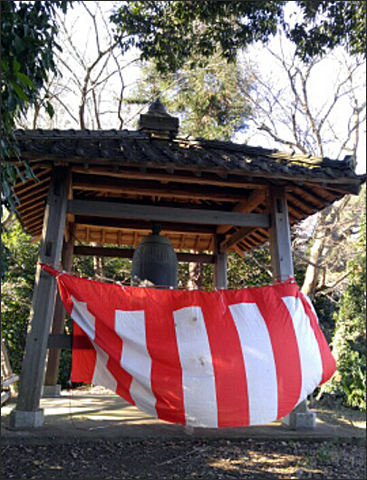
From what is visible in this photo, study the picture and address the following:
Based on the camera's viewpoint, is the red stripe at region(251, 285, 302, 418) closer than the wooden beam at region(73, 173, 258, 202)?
Yes

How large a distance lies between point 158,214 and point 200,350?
164 centimetres

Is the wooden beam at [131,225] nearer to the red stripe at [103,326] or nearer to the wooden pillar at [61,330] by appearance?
the wooden pillar at [61,330]

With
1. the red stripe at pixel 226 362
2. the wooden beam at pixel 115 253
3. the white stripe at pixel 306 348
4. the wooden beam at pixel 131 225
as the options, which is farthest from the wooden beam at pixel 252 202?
the red stripe at pixel 226 362

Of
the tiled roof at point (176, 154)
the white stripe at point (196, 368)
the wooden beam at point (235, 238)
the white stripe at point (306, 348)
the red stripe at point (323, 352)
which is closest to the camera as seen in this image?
the white stripe at point (196, 368)

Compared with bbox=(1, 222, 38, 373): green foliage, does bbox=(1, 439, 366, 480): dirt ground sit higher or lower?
lower

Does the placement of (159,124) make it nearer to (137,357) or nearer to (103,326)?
(103,326)

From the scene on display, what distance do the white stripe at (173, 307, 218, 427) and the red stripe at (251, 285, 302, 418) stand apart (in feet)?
2.03

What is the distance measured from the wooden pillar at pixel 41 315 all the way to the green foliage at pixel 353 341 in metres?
6.65

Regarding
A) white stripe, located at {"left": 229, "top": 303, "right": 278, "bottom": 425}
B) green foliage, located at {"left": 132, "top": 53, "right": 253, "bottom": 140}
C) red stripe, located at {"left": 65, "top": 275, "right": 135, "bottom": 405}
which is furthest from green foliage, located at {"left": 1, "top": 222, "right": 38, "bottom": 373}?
white stripe, located at {"left": 229, "top": 303, "right": 278, "bottom": 425}

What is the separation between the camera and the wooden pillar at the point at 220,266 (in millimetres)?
6789

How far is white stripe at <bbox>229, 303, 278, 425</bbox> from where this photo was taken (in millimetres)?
3703

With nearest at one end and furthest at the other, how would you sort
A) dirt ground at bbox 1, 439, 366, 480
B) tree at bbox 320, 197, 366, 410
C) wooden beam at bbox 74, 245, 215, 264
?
1. dirt ground at bbox 1, 439, 366, 480
2. wooden beam at bbox 74, 245, 215, 264
3. tree at bbox 320, 197, 366, 410

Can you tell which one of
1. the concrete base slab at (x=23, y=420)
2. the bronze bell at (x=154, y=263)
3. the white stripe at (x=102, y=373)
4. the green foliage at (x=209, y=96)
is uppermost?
the green foliage at (x=209, y=96)

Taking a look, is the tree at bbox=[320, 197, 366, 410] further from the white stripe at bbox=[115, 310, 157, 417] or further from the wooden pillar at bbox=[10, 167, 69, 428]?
the wooden pillar at bbox=[10, 167, 69, 428]
